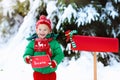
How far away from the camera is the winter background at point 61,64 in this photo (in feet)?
19.2

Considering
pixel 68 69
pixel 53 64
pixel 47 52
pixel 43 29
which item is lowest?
pixel 68 69

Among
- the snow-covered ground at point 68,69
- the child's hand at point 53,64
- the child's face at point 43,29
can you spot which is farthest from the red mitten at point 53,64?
the snow-covered ground at point 68,69

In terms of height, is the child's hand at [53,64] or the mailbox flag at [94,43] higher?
the mailbox flag at [94,43]

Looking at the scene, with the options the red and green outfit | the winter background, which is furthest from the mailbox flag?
the winter background

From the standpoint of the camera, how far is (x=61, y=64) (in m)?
6.24

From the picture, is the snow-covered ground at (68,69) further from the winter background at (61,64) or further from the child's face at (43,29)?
the child's face at (43,29)

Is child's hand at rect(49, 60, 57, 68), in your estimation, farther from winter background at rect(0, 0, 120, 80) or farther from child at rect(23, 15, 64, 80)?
winter background at rect(0, 0, 120, 80)

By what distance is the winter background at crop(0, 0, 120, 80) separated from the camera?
5.84 m

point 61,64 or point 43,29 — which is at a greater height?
point 43,29

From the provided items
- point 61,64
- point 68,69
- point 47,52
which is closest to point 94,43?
point 47,52

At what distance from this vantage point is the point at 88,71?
592cm

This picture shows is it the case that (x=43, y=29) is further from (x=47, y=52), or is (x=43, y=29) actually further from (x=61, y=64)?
(x=61, y=64)

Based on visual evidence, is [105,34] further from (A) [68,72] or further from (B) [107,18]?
(A) [68,72]

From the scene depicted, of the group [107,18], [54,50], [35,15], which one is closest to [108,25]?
[107,18]
